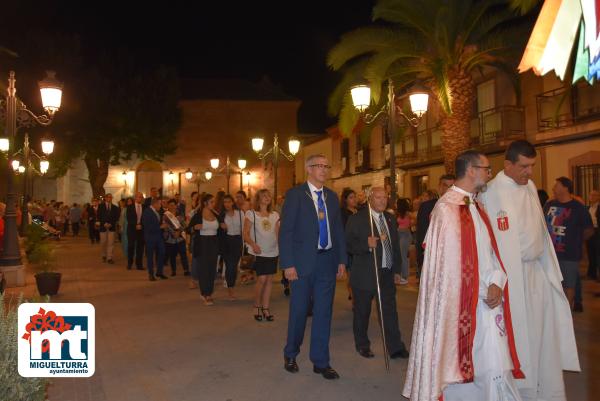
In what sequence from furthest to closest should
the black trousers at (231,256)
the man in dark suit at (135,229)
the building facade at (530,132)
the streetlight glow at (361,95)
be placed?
the building facade at (530,132)
the man in dark suit at (135,229)
the streetlight glow at (361,95)
the black trousers at (231,256)

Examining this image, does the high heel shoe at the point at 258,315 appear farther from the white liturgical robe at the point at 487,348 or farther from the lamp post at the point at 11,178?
the lamp post at the point at 11,178

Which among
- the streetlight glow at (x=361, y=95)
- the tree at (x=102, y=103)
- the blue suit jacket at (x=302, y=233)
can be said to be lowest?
the blue suit jacket at (x=302, y=233)

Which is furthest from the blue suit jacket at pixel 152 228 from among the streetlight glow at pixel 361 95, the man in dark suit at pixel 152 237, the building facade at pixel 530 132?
the building facade at pixel 530 132

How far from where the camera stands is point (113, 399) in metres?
4.58

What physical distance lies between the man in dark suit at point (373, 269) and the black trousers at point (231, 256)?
3996 millimetres

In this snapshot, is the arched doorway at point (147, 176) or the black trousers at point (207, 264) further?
the arched doorway at point (147, 176)

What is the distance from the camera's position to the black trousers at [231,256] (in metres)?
9.64

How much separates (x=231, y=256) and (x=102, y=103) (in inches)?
1100

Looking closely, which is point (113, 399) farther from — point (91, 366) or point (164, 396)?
point (91, 366)

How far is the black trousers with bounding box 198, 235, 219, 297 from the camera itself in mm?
9078

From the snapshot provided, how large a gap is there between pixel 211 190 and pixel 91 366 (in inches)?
1683

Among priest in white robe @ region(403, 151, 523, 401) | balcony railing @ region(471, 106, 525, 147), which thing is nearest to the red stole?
priest in white robe @ region(403, 151, 523, 401)

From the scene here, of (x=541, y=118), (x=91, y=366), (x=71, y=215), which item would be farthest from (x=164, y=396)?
(x=71, y=215)

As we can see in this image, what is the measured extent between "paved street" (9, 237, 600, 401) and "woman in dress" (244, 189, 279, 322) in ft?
1.10
